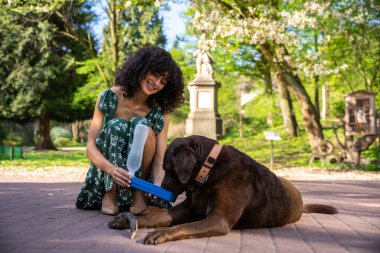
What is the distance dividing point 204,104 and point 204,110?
28cm

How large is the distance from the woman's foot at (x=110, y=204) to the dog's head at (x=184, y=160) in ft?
3.69

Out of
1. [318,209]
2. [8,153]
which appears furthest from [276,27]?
[8,153]

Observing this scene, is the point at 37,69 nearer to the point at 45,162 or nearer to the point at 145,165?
the point at 45,162

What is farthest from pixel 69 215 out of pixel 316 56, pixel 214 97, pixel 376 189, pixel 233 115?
pixel 233 115

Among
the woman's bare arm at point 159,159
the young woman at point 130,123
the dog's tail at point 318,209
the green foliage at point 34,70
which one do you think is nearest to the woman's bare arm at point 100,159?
the young woman at point 130,123

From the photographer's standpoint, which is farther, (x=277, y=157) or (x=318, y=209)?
(x=277, y=157)

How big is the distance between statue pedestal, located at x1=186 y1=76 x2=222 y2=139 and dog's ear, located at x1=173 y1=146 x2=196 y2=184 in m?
15.7

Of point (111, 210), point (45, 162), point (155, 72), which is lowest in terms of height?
point (45, 162)

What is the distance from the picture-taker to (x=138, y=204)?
171 inches

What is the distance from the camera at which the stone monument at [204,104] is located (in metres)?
19.2

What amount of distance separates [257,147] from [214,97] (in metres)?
3.00

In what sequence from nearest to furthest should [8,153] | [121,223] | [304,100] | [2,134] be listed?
1. [121,223]
2. [304,100]
3. [8,153]
4. [2,134]

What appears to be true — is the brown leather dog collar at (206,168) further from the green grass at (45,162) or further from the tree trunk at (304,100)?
the tree trunk at (304,100)

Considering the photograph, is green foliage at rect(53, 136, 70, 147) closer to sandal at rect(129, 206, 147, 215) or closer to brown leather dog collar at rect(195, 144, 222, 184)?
sandal at rect(129, 206, 147, 215)
